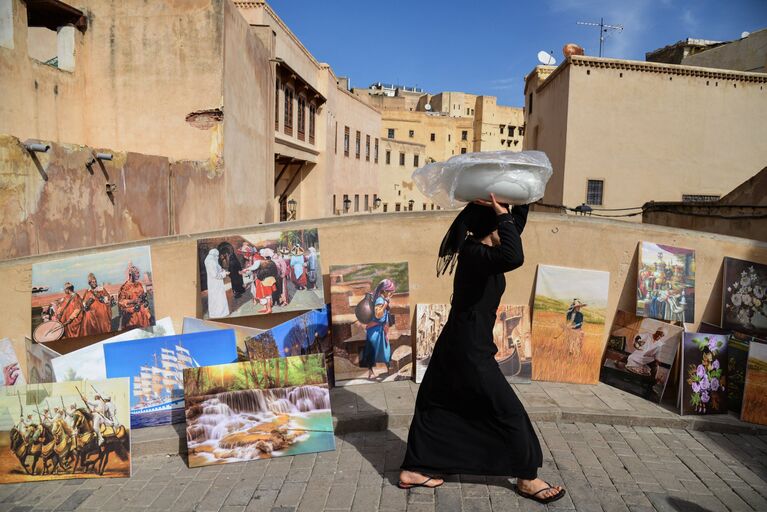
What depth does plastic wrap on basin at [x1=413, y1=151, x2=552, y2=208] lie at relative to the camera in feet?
11.5

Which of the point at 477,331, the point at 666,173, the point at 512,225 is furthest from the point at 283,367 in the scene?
the point at 666,173

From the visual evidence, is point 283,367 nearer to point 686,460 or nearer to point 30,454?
point 30,454

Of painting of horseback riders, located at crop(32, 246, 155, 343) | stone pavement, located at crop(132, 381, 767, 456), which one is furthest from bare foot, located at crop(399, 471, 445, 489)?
painting of horseback riders, located at crop(32, 246, 155, 343)

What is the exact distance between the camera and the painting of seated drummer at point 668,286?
216 inches

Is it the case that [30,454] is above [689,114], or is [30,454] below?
below

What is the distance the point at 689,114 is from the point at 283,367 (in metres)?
20.6

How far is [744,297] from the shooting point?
5383mm

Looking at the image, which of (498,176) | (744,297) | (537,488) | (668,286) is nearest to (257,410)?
(537,488)

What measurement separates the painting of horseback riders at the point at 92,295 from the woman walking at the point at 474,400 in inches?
110

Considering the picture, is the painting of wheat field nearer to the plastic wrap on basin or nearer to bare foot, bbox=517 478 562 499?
bare foot, bbox=517 478 562 499

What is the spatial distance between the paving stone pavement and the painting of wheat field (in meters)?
0.35

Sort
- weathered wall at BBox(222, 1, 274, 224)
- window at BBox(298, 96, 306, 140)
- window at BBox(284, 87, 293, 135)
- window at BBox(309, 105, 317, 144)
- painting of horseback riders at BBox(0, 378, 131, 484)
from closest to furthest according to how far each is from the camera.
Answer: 1. painting of horseback riders at BBox(0, 378, 131, 484)
2. weathered wall at BBox(222, 1, 274, 224)
3. window at BBox(284, 87, 293, 135)
4. window at BBox(298, 96, 306, 140)
5. window at BBox(309, 105, 317, 144)

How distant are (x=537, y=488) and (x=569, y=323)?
236cm

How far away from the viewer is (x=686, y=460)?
424 centimetres
